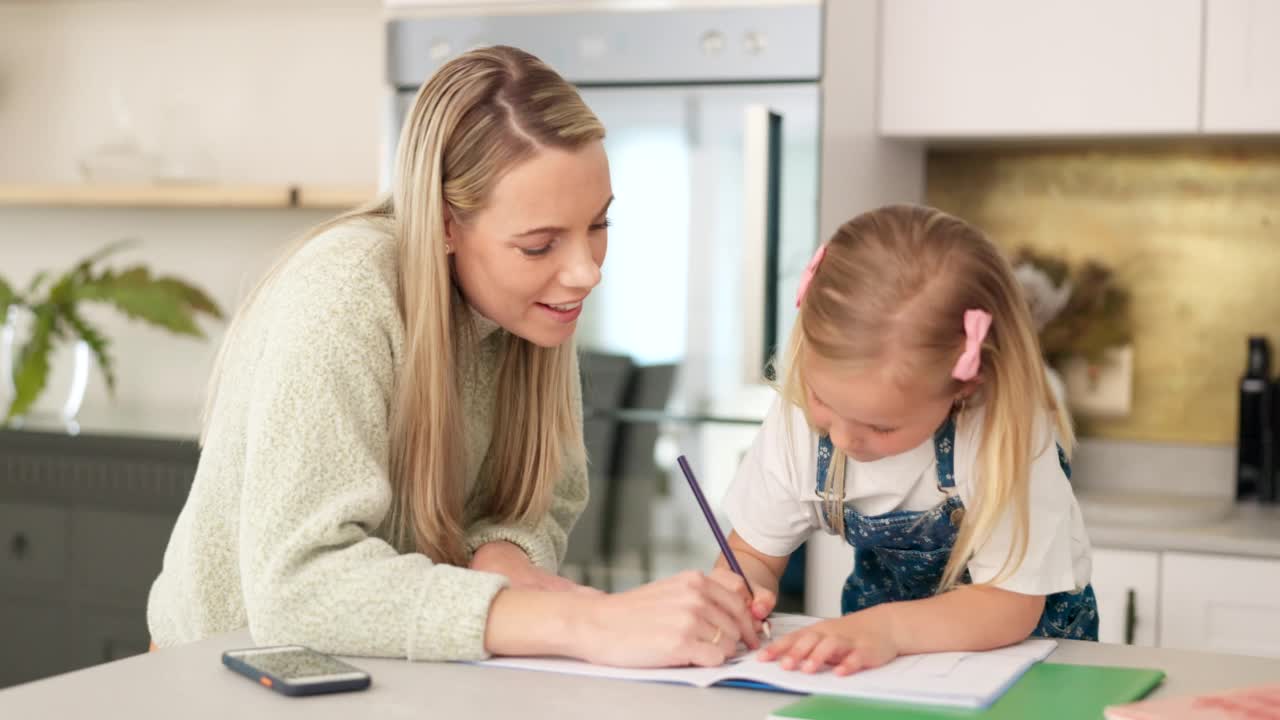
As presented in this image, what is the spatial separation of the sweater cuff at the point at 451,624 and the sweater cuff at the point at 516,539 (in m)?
0.25

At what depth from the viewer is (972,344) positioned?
3.76 ft

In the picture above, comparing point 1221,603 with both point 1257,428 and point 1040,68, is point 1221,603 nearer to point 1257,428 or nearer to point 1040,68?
point 1257,428

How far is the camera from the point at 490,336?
1412 millimetres

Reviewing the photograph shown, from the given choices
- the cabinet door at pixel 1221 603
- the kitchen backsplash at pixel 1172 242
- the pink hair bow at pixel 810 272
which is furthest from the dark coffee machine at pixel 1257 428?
the pink hair bow at pixel 810 272

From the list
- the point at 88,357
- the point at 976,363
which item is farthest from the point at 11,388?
the point at 976,363

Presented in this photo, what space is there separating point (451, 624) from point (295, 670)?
0.12 m

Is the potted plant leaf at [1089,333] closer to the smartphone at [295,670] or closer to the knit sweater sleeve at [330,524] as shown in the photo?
the knit sweater sleeve at [330,524]

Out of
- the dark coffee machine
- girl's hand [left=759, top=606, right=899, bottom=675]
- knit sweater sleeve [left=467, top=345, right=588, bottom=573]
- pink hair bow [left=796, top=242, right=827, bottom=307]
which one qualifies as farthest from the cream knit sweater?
the dark coffee machine

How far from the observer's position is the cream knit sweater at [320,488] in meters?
1.08

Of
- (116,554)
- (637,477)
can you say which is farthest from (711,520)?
(116,554)

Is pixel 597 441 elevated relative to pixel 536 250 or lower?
lower

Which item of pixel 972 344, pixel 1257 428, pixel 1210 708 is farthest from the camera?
pixel 1257 428

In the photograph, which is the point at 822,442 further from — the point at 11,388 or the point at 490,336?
the point at 11,388

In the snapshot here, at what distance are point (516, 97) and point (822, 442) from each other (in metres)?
0.43
